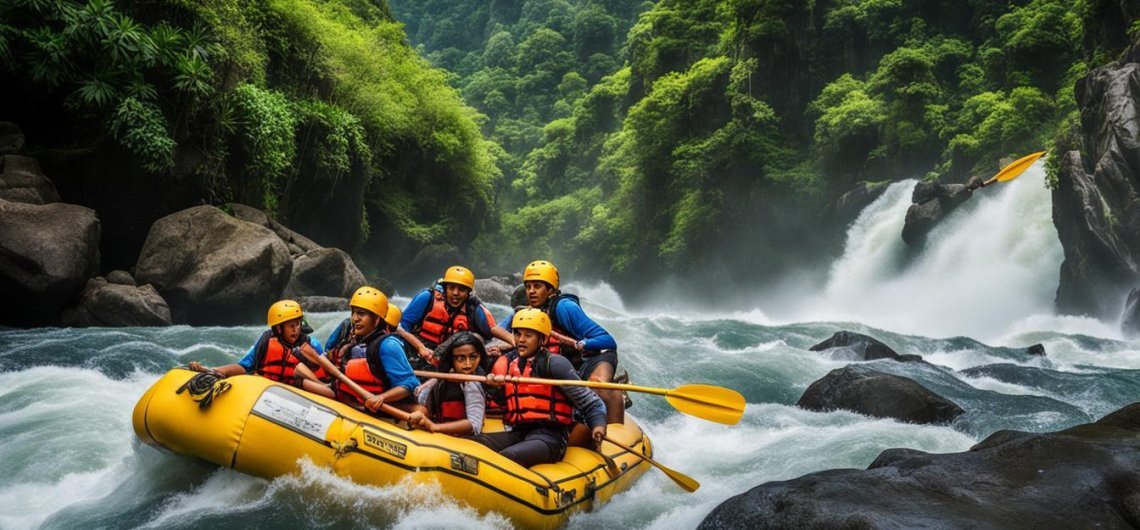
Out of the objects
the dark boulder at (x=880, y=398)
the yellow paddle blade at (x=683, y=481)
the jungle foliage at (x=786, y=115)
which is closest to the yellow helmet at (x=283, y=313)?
the yellow paddle blade at (x=683, y=481)

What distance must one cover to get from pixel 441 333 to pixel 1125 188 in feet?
41.0

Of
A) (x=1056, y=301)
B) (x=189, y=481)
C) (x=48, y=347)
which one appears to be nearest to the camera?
(x=189, y=481)

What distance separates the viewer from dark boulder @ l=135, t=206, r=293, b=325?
11.8 meters

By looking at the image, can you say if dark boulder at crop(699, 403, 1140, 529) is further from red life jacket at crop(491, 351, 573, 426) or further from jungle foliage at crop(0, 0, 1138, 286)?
jungle foliage at crop(0, 0, 1138, 286)

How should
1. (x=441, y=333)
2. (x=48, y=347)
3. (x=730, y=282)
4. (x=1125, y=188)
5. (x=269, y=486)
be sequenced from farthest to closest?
(x=730, y=282) < (x=1125, y=188) < (x=48, y=347) < (x=441, y=333) < (x=269, y=486)

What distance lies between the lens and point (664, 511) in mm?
5371

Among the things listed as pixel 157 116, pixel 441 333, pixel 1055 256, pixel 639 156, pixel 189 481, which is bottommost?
pixel 189 481

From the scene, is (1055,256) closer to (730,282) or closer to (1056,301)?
(1056,301)

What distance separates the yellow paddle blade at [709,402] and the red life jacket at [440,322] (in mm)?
1830

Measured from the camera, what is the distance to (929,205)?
19.6 meters

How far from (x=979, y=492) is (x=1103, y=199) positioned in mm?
12892

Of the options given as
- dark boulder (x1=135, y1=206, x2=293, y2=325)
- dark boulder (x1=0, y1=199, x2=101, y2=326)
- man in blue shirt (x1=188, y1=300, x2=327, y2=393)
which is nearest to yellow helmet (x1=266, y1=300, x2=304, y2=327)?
man in blue shirt (x1=188, y1=300, x2=327, y2=393)

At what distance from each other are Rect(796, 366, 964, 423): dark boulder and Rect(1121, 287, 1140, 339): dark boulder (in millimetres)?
8142

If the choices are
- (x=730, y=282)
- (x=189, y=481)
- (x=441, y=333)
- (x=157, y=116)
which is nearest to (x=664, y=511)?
(x=441, y=333)
